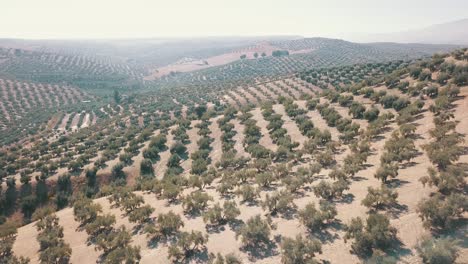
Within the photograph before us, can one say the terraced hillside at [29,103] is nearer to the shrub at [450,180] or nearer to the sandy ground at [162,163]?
the sandy ground at [162,163]

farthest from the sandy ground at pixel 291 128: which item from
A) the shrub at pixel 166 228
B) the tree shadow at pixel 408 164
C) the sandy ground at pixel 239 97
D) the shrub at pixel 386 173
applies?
the sandy ground at pixel 239 97

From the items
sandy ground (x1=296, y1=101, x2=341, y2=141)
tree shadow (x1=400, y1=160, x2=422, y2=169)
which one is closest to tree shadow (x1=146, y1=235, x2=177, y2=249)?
tree shadow (x1=400, y1=160, x2=422, y2=169)

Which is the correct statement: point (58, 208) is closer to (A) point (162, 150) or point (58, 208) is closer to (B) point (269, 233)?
(A) point (162, 150)

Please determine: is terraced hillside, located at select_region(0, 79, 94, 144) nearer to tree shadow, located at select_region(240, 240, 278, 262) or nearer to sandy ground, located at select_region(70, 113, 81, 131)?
sandy ground, located at select_region(70, 113, 81, 131)

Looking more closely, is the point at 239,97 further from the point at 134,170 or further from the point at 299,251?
the point at 299,251

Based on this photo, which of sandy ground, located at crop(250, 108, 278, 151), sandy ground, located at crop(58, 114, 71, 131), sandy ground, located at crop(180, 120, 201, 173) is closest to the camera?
sandy ground, located at crop(250, 108, 278, 151)

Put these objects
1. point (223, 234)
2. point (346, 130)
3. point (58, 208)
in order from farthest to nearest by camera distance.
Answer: point (346, 130), point (58, 208), point (223, 234)

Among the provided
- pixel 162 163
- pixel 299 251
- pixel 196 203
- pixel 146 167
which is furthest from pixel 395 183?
pixel 146 167

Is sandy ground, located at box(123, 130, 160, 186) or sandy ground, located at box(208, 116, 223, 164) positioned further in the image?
sandy ground, located at box(208, 116, 223, 164)

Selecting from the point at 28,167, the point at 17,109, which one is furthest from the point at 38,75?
the point at 28,167
